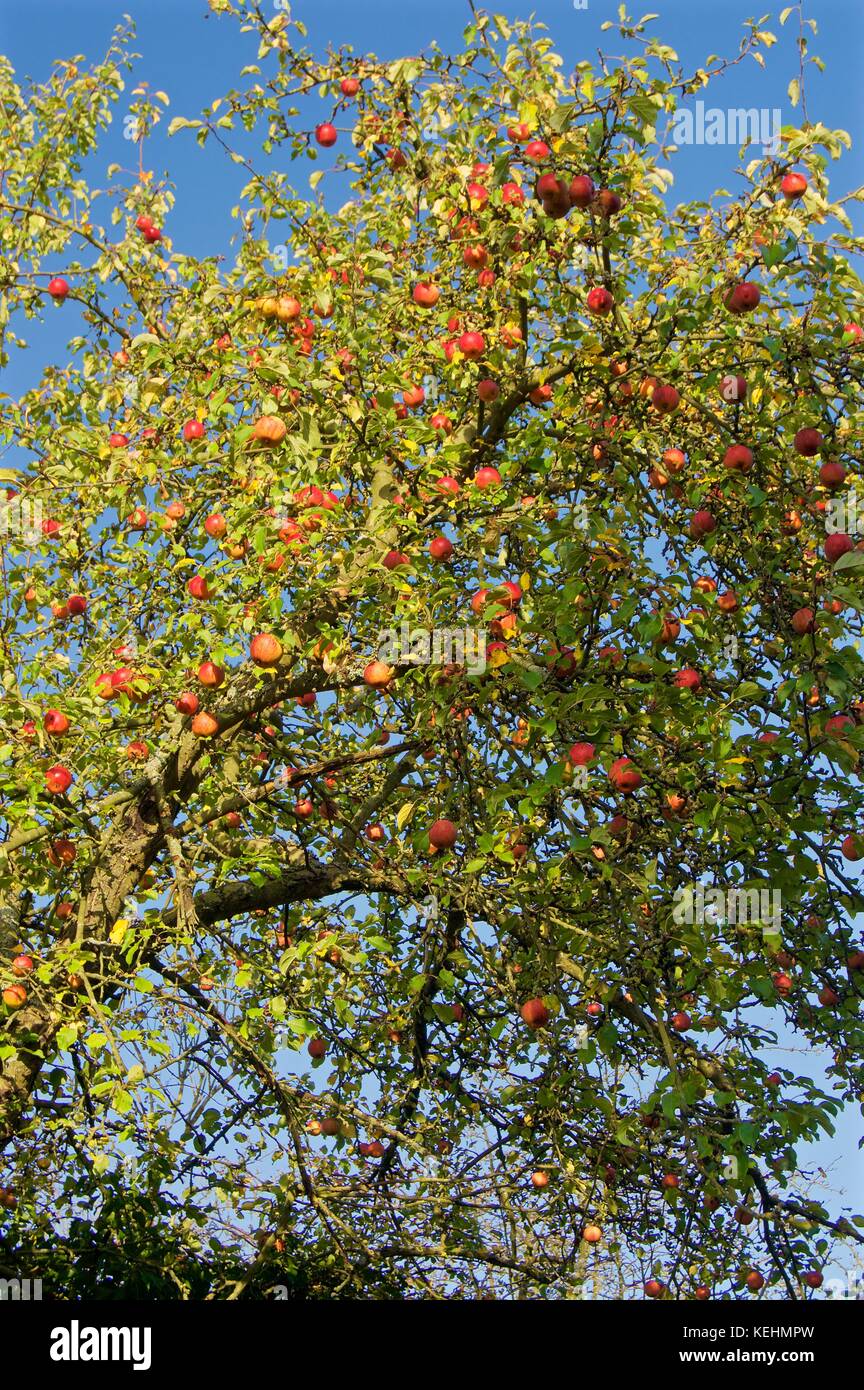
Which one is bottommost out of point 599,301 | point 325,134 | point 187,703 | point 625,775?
point 625,775

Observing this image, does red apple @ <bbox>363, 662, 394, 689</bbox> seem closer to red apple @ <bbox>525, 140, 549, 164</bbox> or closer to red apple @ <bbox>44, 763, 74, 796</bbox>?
red apple @ <bbox>44, 763, 74, 796</bbox>

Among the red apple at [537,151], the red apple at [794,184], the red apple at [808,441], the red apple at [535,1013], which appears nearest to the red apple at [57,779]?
the red apple at [535,1013]

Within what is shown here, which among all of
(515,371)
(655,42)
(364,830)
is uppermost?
(655,42)

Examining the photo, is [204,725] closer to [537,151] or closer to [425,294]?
[425,294]

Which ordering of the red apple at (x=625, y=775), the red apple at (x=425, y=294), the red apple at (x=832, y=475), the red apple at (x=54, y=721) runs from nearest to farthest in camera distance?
1. the red apple at (x=832, y=475)
2. the red apple at (x=625, y=775)
3. the red apple at (x=54, y=721)
4. the red apple at (x=425, y=294)

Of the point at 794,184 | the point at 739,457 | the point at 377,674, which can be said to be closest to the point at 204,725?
the point at 377,674

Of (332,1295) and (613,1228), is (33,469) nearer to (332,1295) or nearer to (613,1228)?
(332,1295)

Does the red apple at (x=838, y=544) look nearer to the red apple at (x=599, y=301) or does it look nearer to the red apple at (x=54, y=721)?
the red apple at (x=599, y=301)

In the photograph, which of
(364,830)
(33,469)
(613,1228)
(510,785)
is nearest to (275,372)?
(510,785)

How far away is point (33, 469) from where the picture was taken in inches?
293

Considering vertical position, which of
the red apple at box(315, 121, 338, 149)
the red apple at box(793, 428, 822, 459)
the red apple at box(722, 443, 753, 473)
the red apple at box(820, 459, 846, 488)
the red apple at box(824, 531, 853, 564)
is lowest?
the red apple at box(824, 531, 853, 564)

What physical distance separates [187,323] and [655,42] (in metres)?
2.65

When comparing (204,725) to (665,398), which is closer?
(665,398)

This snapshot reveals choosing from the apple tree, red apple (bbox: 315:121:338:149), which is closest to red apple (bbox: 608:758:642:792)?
the apple tree
